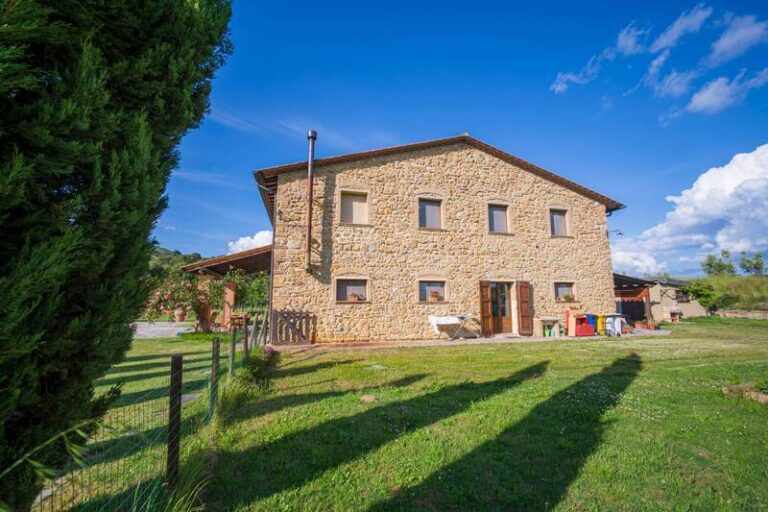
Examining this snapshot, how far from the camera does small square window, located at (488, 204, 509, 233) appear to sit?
45.4 ft

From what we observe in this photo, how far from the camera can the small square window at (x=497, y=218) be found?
1385 centimetres

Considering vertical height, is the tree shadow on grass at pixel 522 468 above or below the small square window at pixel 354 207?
below

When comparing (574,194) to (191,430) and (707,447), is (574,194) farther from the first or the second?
(191,430)

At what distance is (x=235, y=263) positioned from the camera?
598 inches

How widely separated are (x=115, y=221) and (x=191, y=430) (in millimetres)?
2646

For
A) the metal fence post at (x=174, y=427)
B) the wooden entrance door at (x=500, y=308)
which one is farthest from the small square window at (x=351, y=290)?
the metal fence post at (x=174, y=427)

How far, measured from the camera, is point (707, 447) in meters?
3.17

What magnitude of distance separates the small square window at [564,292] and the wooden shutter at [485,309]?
3.15m

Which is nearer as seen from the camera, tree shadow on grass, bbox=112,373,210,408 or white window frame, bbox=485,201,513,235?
tree shadow on grass, bbox=112,373,210,408

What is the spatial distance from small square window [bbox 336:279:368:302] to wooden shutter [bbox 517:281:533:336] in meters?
5.90

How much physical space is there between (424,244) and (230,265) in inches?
330

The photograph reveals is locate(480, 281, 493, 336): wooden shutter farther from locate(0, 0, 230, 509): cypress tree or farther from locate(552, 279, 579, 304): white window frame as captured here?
locate(0, 0, 230, 509): cypress tree

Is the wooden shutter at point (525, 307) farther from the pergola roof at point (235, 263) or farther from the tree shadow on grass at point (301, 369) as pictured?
the pergola roof at point (235, 263)

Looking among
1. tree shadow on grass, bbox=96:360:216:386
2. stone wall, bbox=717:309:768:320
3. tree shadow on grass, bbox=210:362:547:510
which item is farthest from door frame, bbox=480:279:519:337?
stone wall, bbox=717:309:768:320
